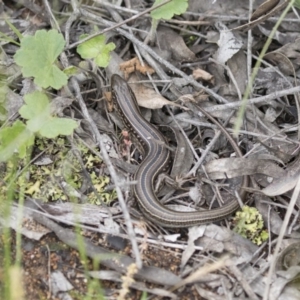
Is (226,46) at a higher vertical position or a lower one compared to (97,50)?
lower

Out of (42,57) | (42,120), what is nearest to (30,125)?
(42,120)

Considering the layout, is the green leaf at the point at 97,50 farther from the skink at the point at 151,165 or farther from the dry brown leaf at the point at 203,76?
the dry brown leaf at the point at 203,76

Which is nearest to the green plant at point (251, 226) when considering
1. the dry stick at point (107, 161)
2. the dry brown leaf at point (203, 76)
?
the dry stick at point (107, 161)

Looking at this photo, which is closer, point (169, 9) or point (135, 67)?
point (169, 9)

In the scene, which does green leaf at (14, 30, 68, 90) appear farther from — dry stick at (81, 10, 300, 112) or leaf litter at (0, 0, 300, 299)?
dry stick at (81, 10, 300, 112)

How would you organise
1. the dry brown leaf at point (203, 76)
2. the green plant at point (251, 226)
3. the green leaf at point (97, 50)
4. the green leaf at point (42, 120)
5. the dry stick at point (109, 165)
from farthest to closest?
the dry brown leaf at point (203, 76) → the green leaf at point (97, 50) → the green plant at point (251, 226) → the green leaf at point (42, 120) → the dry stick at point (109, 165)

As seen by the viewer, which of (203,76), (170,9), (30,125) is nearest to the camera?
(30,125)

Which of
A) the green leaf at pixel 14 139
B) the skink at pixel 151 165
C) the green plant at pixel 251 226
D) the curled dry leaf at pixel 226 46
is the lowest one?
the green plant at pixel 251 226

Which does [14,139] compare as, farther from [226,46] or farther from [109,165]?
[226,46]
